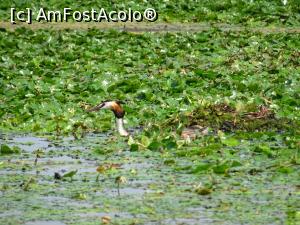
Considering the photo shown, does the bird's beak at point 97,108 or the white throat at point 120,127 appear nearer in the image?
the white throat at point 120,127

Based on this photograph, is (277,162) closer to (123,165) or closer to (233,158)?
(233,158)

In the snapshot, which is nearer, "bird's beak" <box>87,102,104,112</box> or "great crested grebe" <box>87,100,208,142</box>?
"great crested grebe" <box>87,100,208,142</box>

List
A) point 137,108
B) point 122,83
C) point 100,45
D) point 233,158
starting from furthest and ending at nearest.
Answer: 1. point 100,45
2. point 122,83
3. point 137,108
4. point 233,158

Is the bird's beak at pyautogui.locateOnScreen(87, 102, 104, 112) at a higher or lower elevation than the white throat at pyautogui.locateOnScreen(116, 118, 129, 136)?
higher

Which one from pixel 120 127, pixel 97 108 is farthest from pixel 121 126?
pixel 97 108

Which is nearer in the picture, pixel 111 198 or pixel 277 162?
pixel 111 198

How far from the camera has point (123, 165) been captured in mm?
8508

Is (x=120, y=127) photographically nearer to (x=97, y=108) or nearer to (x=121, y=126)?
(x=121, y=126)

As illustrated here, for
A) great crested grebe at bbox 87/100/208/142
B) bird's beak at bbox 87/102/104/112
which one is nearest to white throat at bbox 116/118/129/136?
great crested grebe at bbox 87/100/208/142

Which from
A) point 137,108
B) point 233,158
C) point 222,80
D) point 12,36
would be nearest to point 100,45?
point 12,36

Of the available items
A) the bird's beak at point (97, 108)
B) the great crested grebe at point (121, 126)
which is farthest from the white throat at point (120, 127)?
the bird's beak at point (97, 108)

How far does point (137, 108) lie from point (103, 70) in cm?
241

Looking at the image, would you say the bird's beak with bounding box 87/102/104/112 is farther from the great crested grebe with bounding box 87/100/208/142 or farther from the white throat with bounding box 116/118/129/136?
the white throat with bounding box 116/118/129/136

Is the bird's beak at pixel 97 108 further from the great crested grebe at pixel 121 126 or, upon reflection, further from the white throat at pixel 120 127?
the white throat at pixel 120 127
